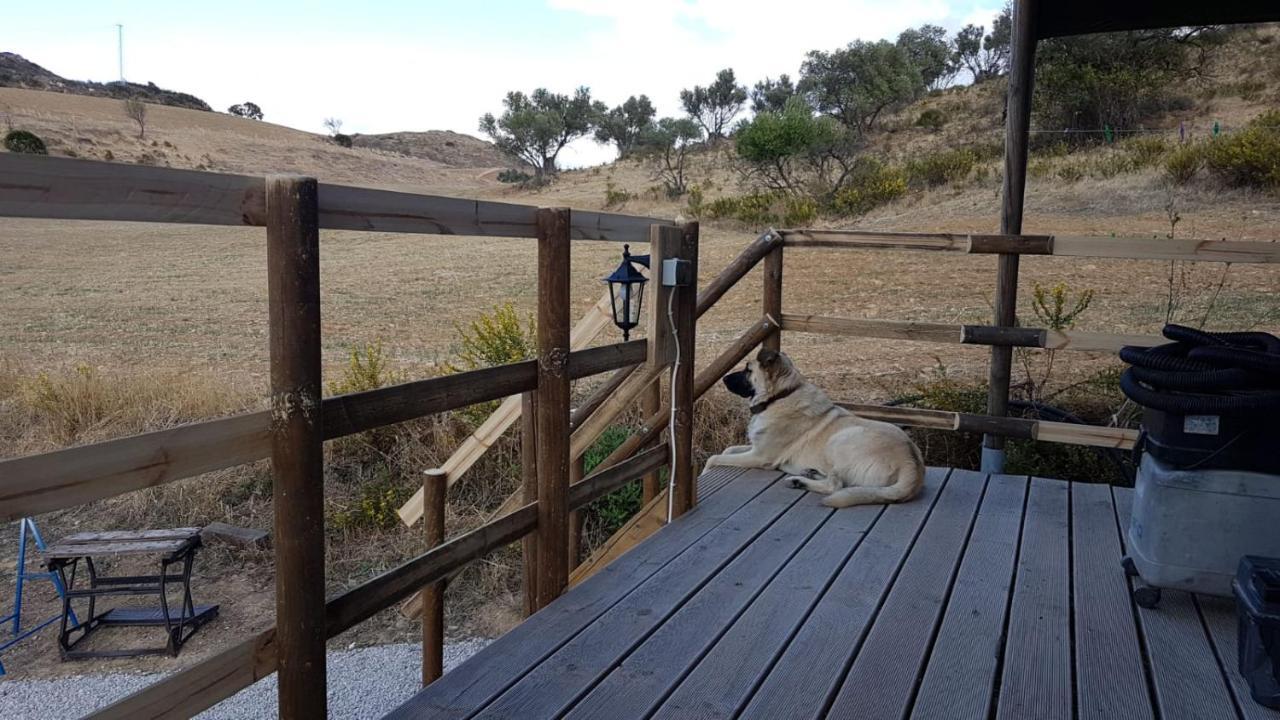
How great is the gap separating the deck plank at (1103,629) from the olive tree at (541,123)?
136 ft

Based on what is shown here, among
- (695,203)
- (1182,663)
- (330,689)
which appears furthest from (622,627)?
(695,203)

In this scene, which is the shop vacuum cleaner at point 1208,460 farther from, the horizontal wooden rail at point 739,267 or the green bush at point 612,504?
the green bush at point 612,504

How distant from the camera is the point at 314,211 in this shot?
6.16 feet

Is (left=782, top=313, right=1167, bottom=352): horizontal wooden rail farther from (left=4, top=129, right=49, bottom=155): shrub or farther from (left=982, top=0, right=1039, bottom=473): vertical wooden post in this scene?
(left=4, top=129, right=49, bottom=155): shrub

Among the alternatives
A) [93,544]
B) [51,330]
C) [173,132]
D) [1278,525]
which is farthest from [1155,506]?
[173,132]

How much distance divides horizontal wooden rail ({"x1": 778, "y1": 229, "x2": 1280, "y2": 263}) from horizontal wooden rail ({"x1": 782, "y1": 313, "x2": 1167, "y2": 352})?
401 millimetres

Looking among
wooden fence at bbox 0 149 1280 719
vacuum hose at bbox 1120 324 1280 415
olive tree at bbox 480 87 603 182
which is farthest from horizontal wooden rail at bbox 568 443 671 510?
olive tree at bbox 480 87 603 182

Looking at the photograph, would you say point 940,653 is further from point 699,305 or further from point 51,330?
point 51,330

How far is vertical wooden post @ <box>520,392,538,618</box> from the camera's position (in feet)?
10.1

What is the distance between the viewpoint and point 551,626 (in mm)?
2707

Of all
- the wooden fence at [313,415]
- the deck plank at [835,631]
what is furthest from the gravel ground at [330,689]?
the deck plank at [835,631]

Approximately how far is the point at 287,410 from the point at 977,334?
3.75 meters

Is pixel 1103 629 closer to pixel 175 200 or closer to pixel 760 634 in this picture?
pixel 760 634

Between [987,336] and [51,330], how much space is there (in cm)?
1247
